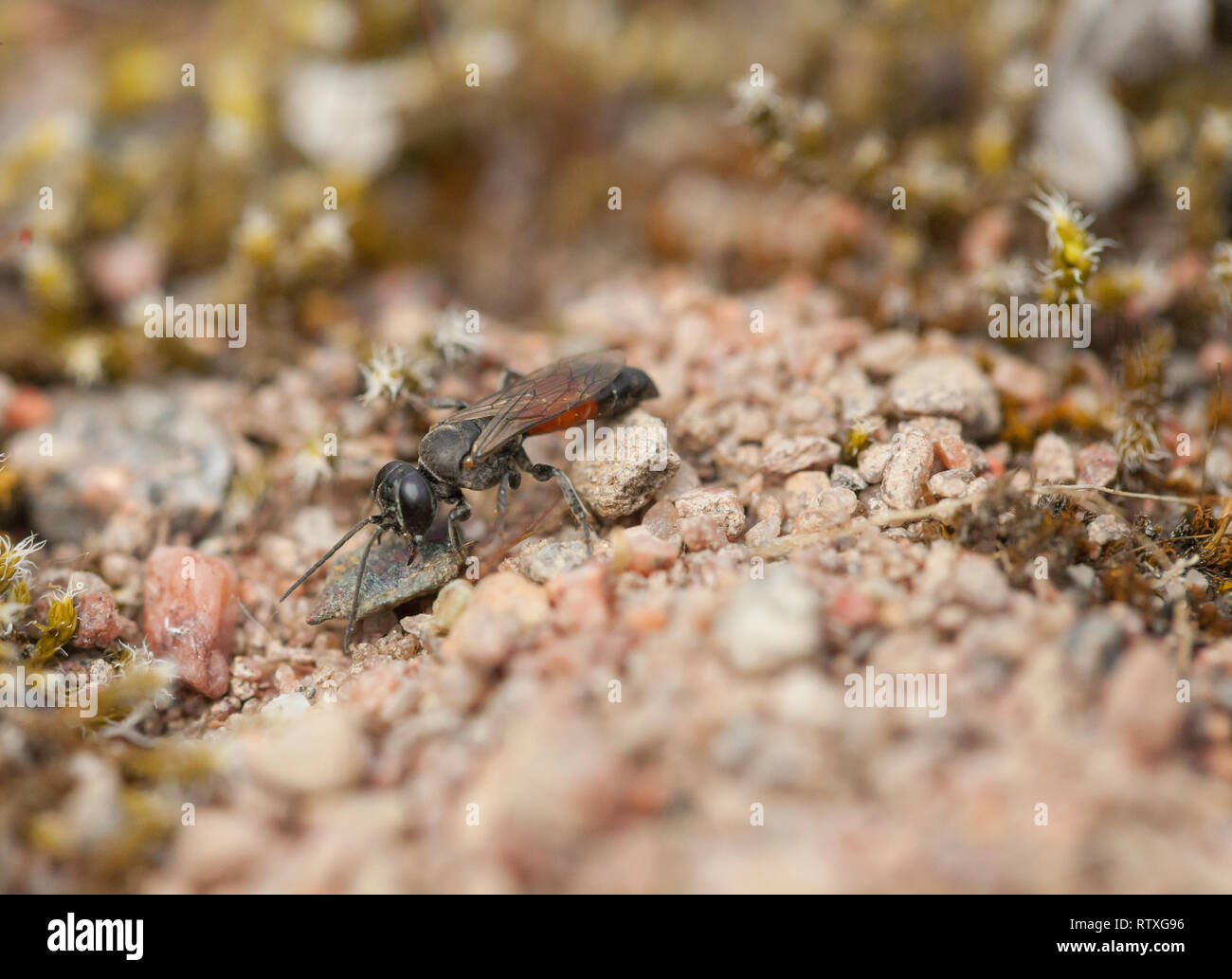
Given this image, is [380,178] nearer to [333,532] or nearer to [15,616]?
[333,532]

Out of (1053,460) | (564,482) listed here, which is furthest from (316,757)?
(1053,460)

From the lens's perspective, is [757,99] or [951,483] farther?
[757,99]

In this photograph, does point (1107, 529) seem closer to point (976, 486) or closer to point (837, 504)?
point (976, 486)

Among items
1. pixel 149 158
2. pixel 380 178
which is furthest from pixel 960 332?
pixel 149 158

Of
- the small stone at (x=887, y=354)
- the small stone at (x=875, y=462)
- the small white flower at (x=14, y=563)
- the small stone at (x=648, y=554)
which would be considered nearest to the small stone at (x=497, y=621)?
the small stone at (x=648, y=554)

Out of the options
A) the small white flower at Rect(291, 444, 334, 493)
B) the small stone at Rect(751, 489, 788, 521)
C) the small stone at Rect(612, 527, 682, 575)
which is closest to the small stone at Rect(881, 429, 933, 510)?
the small stone at Rect(751, 489, 788, 521)

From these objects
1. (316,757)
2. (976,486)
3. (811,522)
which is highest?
(976,486)

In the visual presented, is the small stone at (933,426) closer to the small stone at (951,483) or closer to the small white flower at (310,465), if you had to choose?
the small stone at (951,483)
